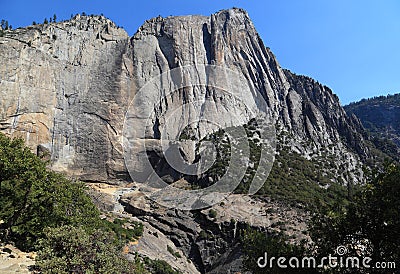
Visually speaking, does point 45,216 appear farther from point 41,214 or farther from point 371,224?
point 371,224

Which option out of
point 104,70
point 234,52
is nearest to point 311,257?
point 104,70

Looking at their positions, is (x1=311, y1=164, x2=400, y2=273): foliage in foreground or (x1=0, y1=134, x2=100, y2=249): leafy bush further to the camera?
(x1=0, y1=134, x2=100, y2=249): leafy bush

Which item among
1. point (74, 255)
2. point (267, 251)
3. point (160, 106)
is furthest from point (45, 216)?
point (160, 106)

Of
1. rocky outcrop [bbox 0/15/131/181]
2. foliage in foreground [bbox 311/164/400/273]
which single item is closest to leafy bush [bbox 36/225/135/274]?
foliage in foreground [bbox 311/164/400/273]

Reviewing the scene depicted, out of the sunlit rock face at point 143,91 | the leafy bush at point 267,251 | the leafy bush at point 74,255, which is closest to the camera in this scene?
the leafy bush at point 267,251

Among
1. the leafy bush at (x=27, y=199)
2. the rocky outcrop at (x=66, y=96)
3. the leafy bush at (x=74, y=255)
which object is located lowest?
the leafy bush at (x=74, y=255)

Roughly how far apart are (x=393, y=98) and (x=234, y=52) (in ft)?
404

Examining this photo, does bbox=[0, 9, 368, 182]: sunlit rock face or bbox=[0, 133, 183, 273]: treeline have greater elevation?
bbox=[0, 9, 368, 182]: sunlit rock face

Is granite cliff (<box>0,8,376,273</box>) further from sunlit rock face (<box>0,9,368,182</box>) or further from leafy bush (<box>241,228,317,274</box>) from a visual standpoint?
leafy bush (<box>241,228,317,274</box>)

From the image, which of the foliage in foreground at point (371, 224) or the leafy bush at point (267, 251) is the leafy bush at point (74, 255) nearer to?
the leafy bush at point (267, 251)

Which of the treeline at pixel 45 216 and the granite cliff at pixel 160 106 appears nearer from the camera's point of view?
the treeline at pixel 45 216

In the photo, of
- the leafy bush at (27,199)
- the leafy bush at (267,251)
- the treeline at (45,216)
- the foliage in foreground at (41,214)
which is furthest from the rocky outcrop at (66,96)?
the leafy bush at (267,251)

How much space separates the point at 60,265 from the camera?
11117 millimetres

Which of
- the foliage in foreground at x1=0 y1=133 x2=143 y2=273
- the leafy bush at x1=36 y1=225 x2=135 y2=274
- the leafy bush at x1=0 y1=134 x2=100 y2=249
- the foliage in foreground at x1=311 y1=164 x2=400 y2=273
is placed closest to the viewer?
the foliage in foreground at x1=311 y1=164 x2=400 y2=273
